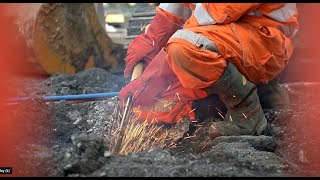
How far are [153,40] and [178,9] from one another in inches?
11.6

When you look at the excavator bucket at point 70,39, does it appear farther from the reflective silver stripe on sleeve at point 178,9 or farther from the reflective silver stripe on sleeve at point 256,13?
the reflective silver stripe on sleeve at point 256,13

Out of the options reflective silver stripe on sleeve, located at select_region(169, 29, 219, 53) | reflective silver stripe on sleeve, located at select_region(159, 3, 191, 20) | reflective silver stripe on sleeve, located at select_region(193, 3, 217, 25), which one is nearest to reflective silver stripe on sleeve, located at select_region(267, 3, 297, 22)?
reflective silver stripe on sleeve, located at select_region(193, 3, 217, 25)

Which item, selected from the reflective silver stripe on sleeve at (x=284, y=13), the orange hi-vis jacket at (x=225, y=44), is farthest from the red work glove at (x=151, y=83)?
the reflective silver stripe on sleeve at (x=284, y=13)

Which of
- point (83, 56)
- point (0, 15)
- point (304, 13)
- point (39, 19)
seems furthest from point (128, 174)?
point (83, 56)

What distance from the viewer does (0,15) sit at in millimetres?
4469

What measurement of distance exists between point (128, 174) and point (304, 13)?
103 inches

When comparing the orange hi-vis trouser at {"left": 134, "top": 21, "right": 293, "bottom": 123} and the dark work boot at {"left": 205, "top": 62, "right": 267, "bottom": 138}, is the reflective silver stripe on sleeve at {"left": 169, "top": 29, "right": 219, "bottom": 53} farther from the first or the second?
the dark work boot at {"left": 205, "top": 62, "right": 267, "bottom": 138}

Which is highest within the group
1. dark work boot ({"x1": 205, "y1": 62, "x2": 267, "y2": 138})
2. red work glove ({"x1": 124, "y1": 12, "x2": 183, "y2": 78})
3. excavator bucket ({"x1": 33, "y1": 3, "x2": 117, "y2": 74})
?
red work glove ({"x1": 124, "y1": 12, "x2": 183, "y2": 78})

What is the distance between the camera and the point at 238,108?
361cm

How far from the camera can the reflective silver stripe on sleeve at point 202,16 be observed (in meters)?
3.53

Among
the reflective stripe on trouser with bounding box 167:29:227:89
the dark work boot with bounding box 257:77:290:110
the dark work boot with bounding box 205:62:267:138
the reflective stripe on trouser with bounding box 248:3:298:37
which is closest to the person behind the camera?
the reflective stripe on trouser with bounding box 167:29:227:89

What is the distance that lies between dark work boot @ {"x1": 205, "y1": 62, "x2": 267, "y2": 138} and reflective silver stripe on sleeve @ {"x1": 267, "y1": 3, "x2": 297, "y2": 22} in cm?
47

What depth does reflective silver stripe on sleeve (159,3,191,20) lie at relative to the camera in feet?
12.9

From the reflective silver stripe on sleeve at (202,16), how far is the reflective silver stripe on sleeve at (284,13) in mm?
393
